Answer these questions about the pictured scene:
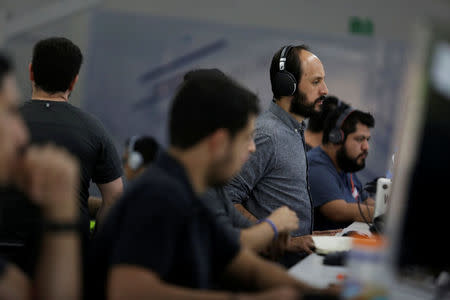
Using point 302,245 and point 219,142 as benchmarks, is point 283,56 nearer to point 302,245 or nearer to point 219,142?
point 302,245

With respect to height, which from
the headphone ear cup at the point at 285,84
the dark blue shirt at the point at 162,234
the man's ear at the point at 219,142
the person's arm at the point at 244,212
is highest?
the headphone ear cup at the point at 285,84

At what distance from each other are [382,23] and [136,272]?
199 inches

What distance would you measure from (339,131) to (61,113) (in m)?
1.70

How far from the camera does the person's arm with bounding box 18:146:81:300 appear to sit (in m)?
1.06

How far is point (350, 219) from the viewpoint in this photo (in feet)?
10.1

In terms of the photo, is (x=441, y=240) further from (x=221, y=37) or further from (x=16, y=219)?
(x=221, y=37)

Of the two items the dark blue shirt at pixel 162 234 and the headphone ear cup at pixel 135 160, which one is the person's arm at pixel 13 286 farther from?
the headphone ear cup at pixel 135 160

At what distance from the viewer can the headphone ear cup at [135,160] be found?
160 inches

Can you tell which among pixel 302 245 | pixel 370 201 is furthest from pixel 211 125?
pixel 370 201

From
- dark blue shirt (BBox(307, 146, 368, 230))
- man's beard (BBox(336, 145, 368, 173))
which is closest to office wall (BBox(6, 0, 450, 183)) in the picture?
man's beard (BBox(336, 145, 368, 173))

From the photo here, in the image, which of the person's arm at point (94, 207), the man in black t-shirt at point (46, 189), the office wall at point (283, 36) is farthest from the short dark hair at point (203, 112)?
the office wall at point (283, 36)

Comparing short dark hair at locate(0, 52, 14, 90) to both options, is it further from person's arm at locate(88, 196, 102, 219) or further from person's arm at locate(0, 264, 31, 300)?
person's arm at locate(88, 196, 102, 219)

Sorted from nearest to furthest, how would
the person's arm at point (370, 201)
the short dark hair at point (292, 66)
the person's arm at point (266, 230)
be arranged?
1. the person's arm at point (266, 230)
2. the short dark hair at point (292, 66)
3. the person's arm at point (370, 201)

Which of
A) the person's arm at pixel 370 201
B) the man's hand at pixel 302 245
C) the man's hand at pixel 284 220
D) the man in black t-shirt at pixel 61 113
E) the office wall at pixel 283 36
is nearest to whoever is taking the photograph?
the man's hand at pixel 284 220
